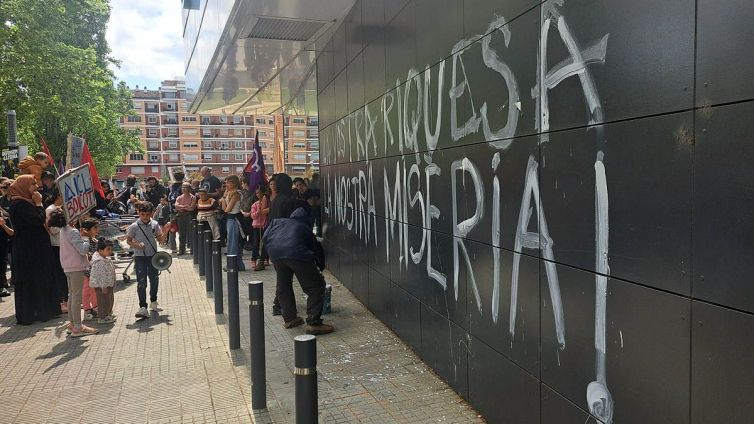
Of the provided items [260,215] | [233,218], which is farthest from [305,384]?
[260,215]

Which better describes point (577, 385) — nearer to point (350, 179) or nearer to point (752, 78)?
point (752, 78)

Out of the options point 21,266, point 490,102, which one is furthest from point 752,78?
point 21,266

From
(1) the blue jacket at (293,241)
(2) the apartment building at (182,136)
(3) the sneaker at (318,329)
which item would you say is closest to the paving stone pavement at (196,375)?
(3) the sneaker at (318,329)

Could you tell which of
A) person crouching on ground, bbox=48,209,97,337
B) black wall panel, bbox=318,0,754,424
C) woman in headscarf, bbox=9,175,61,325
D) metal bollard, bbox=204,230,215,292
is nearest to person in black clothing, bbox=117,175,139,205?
metal bollard, bbox=204,230,215,292

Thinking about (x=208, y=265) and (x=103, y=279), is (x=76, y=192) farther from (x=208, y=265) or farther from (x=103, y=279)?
(x=208, y=265)

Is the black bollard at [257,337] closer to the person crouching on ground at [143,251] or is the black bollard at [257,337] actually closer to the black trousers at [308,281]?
the black trousers at [308,281]

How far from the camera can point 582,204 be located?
272 cm

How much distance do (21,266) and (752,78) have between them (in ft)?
25.6

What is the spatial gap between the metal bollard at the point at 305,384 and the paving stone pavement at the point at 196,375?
1.50 metres

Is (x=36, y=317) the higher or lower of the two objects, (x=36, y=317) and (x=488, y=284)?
the lower

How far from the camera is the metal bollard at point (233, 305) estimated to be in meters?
5.34

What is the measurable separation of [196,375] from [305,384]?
287 centimetres

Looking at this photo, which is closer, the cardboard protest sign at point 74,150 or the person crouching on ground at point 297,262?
the person crouching on ground at point 297,262

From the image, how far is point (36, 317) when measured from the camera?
22.7 feet
